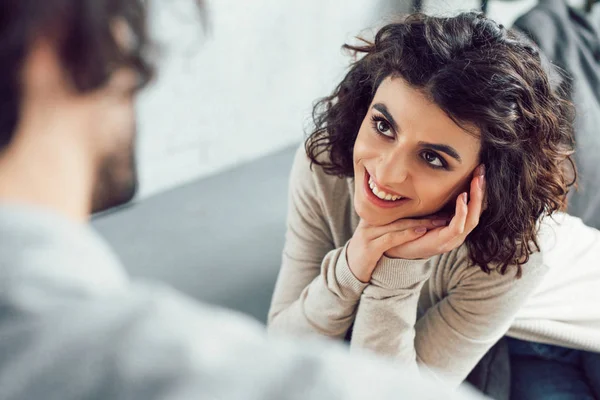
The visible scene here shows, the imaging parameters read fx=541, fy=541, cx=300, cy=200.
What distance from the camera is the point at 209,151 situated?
67.1 inches

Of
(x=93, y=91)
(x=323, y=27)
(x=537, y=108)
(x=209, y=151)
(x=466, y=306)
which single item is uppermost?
(x=93, y=91)

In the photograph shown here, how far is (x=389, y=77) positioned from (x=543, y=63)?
23 cm

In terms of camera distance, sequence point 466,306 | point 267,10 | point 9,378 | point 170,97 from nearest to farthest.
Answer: point 9,378 → point 466,306 → point 170,97 → point 267,10

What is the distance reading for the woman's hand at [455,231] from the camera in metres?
0.77

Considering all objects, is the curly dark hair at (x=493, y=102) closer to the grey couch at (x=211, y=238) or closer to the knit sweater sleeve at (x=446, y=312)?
the knit sweater sleeve at (x=446, y=312)

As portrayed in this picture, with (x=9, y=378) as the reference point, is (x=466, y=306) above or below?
below

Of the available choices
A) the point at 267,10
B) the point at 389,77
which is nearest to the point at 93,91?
the point at 389,77

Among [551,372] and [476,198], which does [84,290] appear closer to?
[476,198]

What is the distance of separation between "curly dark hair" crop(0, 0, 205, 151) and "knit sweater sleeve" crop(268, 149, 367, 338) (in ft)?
2.01

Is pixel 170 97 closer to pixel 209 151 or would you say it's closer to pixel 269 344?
pixel 209 151

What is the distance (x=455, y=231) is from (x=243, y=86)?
104 centimetres

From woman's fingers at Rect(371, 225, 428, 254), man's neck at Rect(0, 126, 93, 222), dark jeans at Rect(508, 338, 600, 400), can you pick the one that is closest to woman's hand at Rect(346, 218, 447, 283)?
woman's fingers at Rect(371, 225, 428, 254)

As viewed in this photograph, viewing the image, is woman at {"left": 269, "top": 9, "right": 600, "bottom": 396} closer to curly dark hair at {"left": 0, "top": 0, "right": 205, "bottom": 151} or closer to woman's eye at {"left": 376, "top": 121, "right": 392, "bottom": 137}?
woman's eye at {"left": 376, "top": 121, "right": 392, "bottom": 137}

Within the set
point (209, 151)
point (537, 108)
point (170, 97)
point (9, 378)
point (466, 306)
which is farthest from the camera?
point (209, 151)
